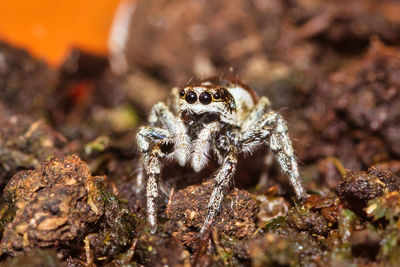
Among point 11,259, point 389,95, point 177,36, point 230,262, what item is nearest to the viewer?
point 11,259

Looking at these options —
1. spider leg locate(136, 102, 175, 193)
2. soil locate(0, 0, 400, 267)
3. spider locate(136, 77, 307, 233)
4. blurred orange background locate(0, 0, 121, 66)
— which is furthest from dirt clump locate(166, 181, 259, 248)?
blurred orange background locate(0, 0, 121, 66)

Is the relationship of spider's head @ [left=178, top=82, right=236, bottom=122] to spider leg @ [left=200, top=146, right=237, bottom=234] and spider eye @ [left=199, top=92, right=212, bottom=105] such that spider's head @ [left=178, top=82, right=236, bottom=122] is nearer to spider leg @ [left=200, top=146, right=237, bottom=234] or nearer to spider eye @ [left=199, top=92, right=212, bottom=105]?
spider eye @ [left=199, top=92, right=212, bottom=105]

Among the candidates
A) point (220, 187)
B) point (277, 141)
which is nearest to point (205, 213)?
point (220, 187)

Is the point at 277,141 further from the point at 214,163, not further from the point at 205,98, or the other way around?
the point at 205,98

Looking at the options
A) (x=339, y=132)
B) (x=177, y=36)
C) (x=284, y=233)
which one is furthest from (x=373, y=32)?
(x=284, y=233)

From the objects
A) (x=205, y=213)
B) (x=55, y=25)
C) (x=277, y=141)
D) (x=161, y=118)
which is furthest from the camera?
(x=55, y=25)

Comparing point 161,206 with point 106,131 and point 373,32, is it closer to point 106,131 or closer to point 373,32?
point 106,131

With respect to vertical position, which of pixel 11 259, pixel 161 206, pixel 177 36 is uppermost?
pixel 177 36
